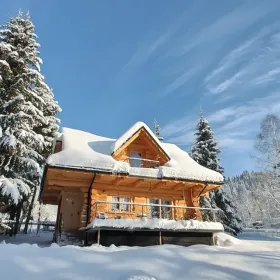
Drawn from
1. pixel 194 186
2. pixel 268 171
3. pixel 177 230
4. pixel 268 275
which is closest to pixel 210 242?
pixel 177 230

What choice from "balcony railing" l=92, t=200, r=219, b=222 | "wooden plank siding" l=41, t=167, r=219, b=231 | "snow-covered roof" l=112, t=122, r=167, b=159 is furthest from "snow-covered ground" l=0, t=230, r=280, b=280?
"snow-covered roof" l=112, t=122, r=167, b=159

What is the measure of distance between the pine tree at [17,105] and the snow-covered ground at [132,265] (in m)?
8.88

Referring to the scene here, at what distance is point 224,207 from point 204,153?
6.04m

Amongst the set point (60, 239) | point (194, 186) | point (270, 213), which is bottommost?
point (60, 239)

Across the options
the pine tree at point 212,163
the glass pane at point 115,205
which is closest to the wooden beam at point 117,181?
the glass pane at point 115,205

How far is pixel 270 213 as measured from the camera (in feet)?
70.1

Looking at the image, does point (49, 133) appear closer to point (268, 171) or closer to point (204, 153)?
point (204, 153)

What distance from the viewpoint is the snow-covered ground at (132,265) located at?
6.70 m

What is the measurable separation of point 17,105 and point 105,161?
267 inches

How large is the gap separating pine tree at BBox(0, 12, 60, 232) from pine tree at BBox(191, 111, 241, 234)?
17040mm

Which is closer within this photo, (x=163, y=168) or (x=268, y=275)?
(x=268, y=275)

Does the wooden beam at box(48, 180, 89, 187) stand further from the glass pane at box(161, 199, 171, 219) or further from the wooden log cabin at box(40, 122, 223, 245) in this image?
the glass pane at box(161, 199, 171, 219)

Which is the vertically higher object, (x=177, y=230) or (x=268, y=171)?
(x=268, y=171)

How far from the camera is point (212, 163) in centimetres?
3103
